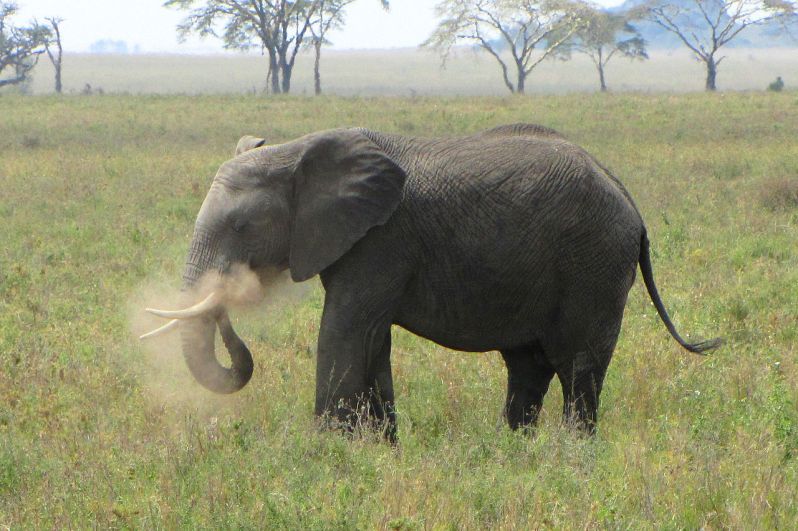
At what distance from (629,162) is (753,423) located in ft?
40.1

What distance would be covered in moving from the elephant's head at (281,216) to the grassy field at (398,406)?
13.0 inches

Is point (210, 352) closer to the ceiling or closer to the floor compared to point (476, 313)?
closer to the floor

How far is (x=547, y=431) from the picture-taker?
554 cm

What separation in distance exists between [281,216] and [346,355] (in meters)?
0.75

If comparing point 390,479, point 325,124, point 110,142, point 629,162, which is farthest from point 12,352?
point 325,124

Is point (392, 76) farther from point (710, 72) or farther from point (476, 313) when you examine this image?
point (476, 313)

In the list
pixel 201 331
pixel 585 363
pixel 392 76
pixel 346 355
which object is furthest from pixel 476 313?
pixel 392 76

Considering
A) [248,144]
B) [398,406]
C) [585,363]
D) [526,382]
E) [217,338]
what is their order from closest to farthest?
[585,363]
[248,144]
[526,382]
[398,406]
[217,338]

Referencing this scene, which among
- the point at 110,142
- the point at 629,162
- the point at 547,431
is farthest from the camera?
the point at 110,142

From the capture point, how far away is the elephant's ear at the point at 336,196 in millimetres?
5406

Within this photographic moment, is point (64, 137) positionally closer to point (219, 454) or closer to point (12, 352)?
point (12, 352)

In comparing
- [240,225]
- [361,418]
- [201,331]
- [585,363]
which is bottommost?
[361,418]

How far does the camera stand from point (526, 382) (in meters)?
6.24

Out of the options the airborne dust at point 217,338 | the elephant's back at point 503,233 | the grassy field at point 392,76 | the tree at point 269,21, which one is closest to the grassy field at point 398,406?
the airborne dust at point 217,338
